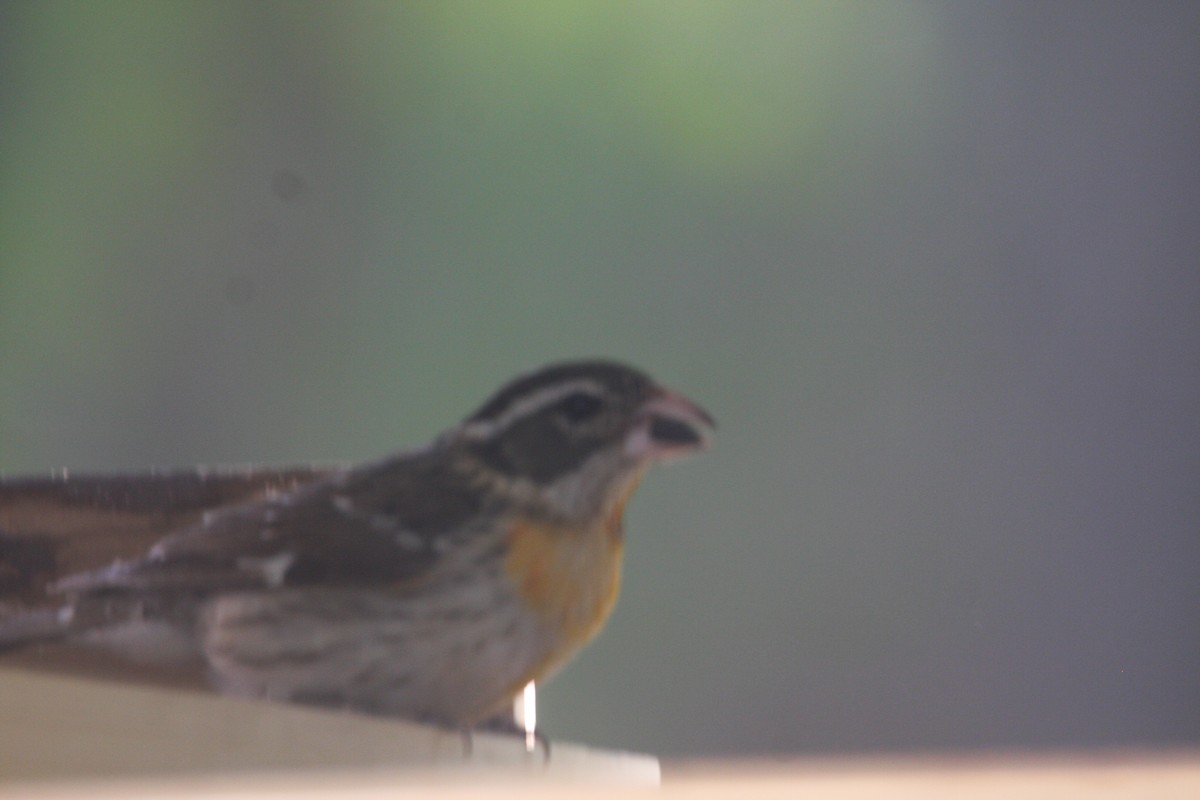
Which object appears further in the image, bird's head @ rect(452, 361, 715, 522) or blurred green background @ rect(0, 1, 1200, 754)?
blurred green background @ rect(0, 1, 1200, 754)

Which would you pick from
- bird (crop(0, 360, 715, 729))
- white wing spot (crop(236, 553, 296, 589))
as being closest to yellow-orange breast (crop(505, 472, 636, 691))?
bird (crop(0, 360, 715, 729))

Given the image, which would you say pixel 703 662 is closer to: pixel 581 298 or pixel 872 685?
pixel 872 685

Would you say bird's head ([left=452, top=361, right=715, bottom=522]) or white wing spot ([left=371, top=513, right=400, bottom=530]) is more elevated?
bird's head ([left=452, top=361, right=715, bottom=522])

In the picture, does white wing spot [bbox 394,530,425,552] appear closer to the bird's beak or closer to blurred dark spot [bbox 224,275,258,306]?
the bird's beak

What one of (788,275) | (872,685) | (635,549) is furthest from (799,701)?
(788,275)

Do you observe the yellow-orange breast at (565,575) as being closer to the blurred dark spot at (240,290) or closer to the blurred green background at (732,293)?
the blurred green background at (732,293)

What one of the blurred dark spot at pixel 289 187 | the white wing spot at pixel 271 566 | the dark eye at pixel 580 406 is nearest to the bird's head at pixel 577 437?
the dark eye at pixel 580 406
